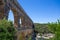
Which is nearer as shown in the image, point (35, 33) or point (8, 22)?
point (8, 22)

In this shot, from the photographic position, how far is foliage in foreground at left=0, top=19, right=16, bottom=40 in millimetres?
8031

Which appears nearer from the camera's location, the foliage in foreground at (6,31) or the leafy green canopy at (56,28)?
the foliage in foreground at (6,31)

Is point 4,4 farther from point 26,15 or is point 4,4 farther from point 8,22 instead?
point 26,15

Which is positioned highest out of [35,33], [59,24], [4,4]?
[4,4]

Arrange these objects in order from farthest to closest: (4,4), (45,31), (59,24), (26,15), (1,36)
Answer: (45,31) → (26,15) → (4,4) → (59,24) → (1,36)

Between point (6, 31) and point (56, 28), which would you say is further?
point (56, 28)

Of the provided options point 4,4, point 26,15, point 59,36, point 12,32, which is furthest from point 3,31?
point 26,15

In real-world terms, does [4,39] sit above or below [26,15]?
below

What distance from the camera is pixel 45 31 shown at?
88.0 ft

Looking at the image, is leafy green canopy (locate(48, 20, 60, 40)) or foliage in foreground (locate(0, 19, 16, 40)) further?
leafy green canopy (locate(48, 20, 60, 40))

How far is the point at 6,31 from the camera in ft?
27.0

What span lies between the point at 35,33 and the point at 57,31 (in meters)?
17.7

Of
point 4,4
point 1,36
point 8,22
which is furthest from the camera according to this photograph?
point 4,4

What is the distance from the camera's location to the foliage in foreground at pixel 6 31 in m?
8.03
